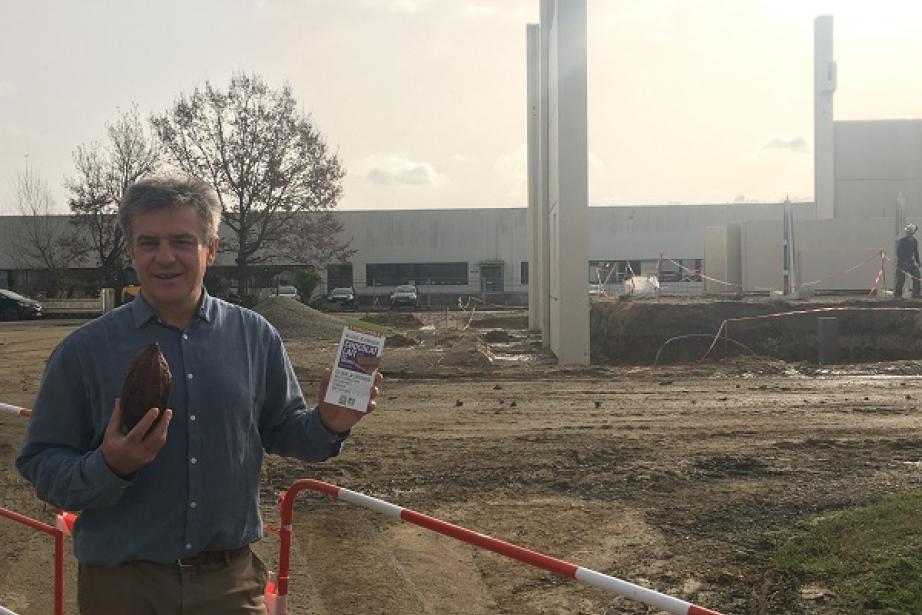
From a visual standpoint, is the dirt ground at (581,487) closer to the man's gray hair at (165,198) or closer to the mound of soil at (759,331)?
the man's gray hair at (165,198)

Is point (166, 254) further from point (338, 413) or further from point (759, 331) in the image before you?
point (759, 331)

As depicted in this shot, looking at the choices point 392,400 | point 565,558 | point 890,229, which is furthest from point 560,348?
point 890,229

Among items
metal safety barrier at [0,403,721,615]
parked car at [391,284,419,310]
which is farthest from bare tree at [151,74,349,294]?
metal safety barrier at [0,403,721,615]

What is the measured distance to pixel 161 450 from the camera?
2660 millimetres

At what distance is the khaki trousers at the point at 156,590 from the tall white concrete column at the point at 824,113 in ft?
119

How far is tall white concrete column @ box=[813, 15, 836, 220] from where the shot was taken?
36.5 m

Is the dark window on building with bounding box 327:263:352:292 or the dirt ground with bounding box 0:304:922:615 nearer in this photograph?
the dirt ground with bounding box 0:304:922:615

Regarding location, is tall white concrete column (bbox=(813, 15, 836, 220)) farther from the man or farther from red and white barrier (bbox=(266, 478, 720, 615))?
the man

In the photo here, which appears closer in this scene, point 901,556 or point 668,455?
point 901,556

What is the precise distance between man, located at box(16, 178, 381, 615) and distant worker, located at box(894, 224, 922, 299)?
23.4 metres

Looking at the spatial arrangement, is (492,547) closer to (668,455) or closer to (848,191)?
(668,455)

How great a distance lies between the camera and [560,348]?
18641mm

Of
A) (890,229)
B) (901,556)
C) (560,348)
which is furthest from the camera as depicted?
(890,229)

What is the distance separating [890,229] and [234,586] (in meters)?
29.6
